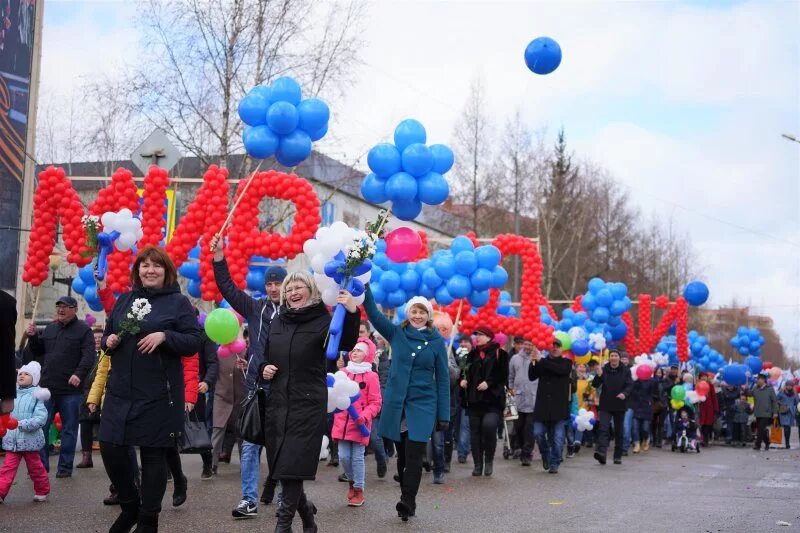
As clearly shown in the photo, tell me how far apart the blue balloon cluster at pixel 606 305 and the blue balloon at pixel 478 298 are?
8646mm

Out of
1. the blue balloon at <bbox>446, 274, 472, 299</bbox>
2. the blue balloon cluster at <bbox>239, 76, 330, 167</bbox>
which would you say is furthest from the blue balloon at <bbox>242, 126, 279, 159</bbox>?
the blue balloon at <bbox>446, 274, 472, 299</bbox>

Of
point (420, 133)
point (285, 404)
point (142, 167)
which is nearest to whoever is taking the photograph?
point (285, 404)

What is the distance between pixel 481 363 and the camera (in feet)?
43.8

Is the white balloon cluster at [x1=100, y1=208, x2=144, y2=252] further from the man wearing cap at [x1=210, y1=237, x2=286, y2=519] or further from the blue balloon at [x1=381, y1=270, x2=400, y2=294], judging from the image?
the blue balloon at [x1=381, y1=270, x2=400, y2=294]

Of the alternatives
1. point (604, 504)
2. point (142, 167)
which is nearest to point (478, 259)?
point (142, 167)

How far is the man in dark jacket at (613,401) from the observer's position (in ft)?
53.4

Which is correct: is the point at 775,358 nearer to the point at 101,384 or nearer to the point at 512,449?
the point at 512,449

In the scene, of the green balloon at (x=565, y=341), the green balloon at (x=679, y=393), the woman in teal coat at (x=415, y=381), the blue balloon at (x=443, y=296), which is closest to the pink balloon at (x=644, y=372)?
the green balloon at (x=565, y=341)

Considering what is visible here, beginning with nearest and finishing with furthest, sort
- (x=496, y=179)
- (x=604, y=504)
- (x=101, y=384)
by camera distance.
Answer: (x=101, y=384) → (x=604, y=504) → (x=496, y=179)

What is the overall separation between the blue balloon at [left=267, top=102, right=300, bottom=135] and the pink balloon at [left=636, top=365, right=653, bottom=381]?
10.3 m

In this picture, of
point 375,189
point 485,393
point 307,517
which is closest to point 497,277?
point 485,393

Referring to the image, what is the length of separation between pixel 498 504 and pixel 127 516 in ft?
15.4

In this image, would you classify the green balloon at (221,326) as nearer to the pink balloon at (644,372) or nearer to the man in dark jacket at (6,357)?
the man in dark jacket at (6,357)

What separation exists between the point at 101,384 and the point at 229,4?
57.0 ft
